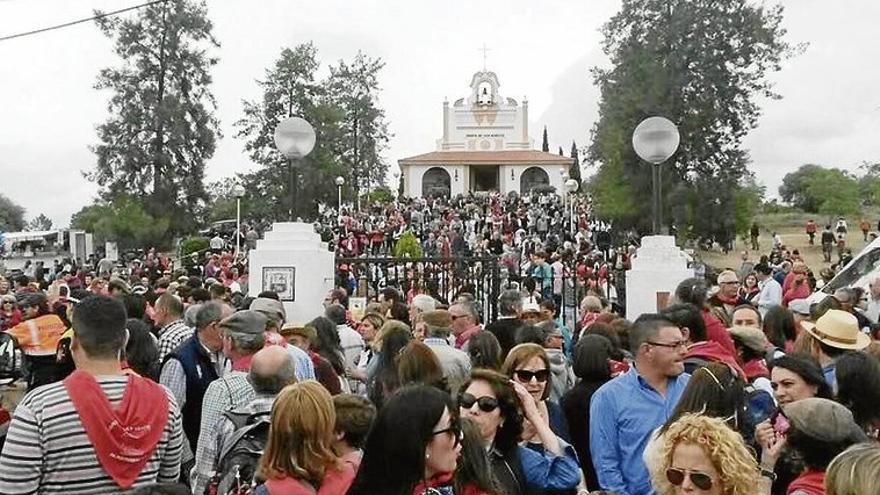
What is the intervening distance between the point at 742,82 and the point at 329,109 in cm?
2179

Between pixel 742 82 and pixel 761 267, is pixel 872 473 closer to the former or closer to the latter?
pixel 761 267

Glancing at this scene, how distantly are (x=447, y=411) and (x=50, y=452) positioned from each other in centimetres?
159

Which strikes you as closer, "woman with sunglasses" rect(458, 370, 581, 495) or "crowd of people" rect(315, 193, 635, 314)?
"woman with sunglasses" rect(458, 370, 581, 495)

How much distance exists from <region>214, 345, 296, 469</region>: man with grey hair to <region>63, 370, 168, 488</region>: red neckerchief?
441 mm

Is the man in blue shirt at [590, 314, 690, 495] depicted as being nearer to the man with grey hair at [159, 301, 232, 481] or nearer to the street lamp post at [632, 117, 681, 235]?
the man with grey hair at [159, 301, 232, 481]

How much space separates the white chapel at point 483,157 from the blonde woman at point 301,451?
259 ft

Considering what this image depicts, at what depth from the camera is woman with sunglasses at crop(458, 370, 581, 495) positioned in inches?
160

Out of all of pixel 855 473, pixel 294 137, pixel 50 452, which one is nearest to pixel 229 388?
pixel 50 452

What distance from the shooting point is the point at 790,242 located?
49.3 meters

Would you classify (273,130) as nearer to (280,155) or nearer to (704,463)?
(280,155)

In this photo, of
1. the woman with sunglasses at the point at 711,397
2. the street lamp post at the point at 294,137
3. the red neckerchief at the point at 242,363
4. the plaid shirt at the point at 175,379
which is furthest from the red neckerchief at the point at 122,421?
the street lamp post at the point at 294,137

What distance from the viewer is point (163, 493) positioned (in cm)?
290

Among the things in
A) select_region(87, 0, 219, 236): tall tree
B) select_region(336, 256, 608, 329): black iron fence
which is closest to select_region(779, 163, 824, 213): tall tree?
select_region(87, 0, 219, 236): tall tree

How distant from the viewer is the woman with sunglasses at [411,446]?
3.14 m
